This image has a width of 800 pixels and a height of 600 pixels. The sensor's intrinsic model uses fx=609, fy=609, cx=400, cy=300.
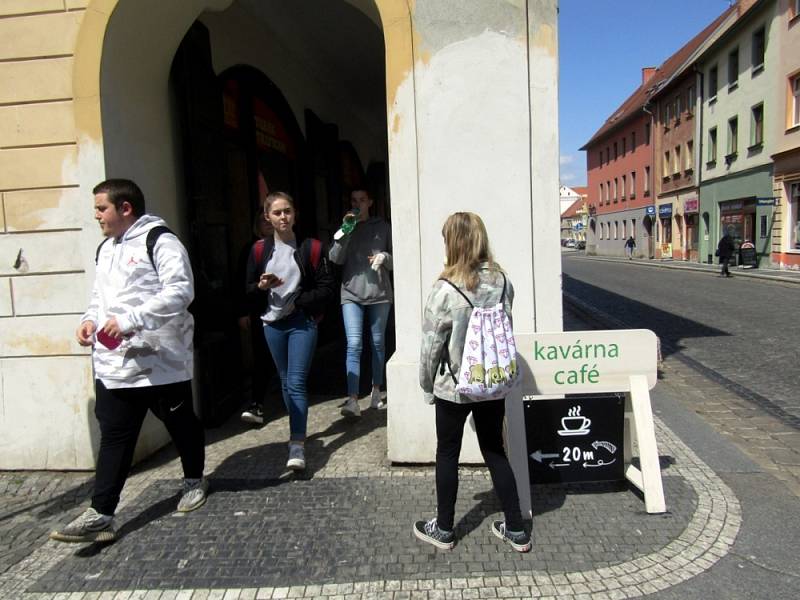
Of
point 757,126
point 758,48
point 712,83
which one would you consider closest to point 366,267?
point 757,126

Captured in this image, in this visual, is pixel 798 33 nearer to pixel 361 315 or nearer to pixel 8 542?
pixel 361 315

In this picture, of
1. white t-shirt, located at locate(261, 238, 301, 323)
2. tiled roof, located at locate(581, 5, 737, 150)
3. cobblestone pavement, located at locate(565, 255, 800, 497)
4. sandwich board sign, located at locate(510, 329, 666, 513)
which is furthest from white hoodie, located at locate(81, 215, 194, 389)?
tiled roof, located at locate(581, 5, 737, 150)

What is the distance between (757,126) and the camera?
83.2 feet

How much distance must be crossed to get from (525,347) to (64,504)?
3031mm

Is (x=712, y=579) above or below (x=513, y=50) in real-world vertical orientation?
below

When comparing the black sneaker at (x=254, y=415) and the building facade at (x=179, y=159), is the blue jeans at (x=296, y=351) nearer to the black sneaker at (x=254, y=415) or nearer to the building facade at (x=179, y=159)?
the building facade at (x=179, y=159)

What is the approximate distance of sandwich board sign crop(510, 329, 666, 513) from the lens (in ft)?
11.7

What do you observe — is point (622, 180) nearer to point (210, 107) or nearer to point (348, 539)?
point (210, 107)

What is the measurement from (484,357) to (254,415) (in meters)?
2.75

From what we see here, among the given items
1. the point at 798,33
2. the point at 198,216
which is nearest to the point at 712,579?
the point at 198,216

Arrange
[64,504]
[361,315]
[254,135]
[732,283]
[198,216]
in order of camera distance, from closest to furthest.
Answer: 1. [64,504]
2. [198,216]
3. [361,315]
4. [254,135]
5. [732,283]

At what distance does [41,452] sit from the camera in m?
4.35

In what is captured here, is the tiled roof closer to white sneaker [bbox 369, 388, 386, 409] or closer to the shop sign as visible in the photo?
the shop sign

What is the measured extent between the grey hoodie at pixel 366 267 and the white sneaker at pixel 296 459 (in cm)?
150
